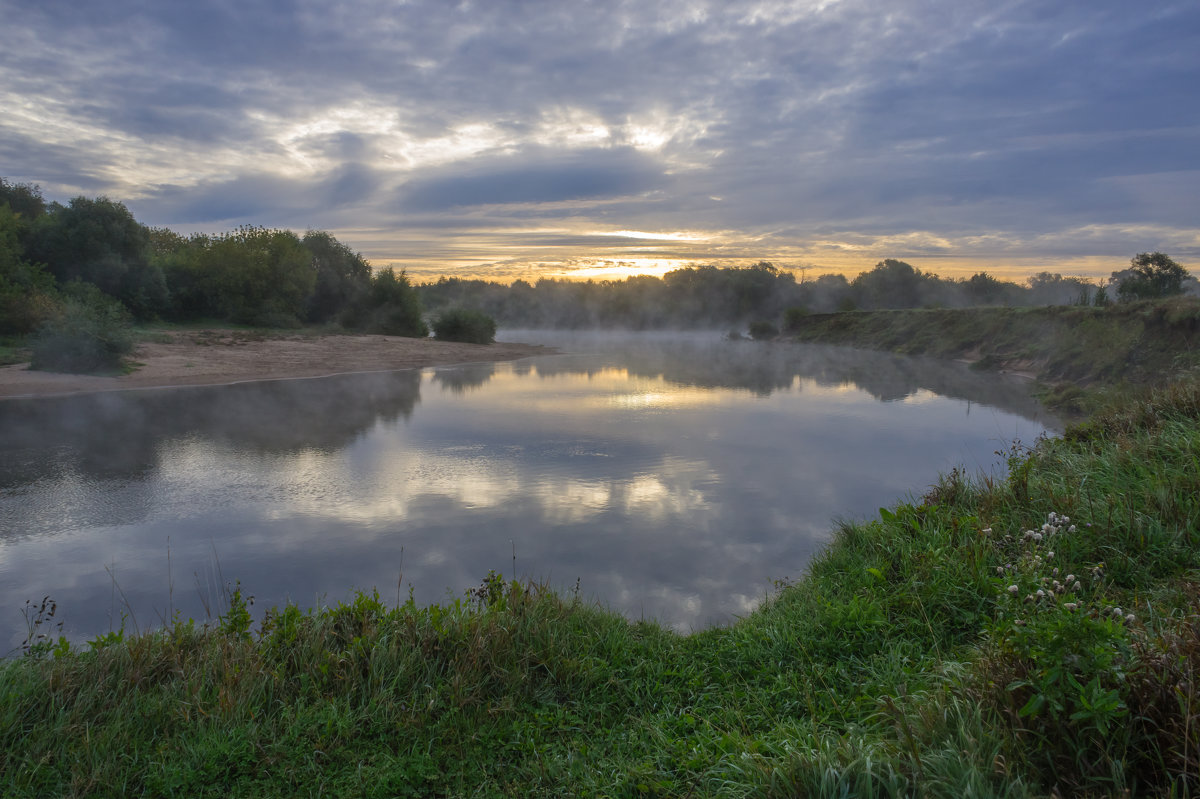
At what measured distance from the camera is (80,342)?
18.3 meters

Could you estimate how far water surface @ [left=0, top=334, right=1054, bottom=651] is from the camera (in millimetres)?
5562

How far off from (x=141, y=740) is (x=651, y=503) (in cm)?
557

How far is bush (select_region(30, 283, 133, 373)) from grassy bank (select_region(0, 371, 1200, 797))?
18692mm

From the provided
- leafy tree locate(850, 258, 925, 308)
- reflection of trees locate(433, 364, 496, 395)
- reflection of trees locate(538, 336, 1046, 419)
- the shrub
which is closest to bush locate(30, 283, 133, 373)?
reflection of trees locate(433, 364, 496, 395)

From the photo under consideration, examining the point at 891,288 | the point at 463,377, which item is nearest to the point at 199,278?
the point at 463,377

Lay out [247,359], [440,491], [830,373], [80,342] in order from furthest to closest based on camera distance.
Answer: [830,373]
[247,359]
[80,342]
[440,491]

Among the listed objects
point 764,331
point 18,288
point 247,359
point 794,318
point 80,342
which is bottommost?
point 247,359

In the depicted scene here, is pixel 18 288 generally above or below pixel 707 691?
above

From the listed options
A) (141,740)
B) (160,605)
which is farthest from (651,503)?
(141,740)

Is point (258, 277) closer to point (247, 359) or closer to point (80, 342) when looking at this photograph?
point (247, 359)

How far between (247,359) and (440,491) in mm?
19186

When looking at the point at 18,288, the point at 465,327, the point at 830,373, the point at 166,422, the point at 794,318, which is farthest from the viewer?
the point at 794,318

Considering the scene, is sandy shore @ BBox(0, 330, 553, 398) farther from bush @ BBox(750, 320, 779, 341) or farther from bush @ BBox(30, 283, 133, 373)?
bush @ BBox(750, 320, 779, 341)

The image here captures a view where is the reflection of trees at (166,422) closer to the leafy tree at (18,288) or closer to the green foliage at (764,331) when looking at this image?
the leafy tree at (18,288)
